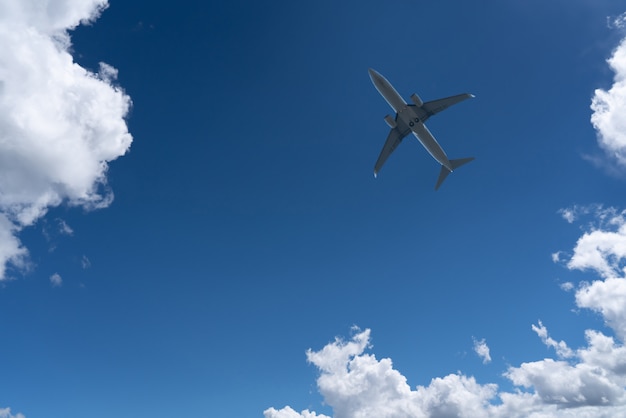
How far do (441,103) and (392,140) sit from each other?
19560 millimetres

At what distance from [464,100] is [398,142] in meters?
23.5

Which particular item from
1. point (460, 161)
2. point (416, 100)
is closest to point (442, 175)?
point (460, 161)

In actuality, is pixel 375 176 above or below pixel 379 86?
below

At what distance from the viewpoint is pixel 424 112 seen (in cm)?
12362

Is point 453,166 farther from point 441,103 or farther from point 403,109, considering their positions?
point 403,109

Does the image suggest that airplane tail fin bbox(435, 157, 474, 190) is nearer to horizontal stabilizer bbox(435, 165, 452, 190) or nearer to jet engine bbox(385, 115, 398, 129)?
horizontal stabilizer bbox(435, 165, 452, 190)

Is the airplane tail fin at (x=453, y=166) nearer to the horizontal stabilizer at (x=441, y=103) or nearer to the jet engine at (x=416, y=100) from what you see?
the horizontal stabilizer at (x=441, y=103)

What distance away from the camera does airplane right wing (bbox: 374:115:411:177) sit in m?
130

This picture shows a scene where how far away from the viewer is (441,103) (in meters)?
122

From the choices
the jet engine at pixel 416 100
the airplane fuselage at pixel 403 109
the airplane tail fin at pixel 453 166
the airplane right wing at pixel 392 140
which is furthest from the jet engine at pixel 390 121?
the airplane tail fin at pixel 453 166

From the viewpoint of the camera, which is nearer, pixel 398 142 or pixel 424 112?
pixel 424 112

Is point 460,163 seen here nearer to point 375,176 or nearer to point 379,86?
point 375,176

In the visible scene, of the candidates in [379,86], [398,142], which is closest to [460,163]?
[398,142]

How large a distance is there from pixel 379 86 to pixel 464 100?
25510 millimetres
